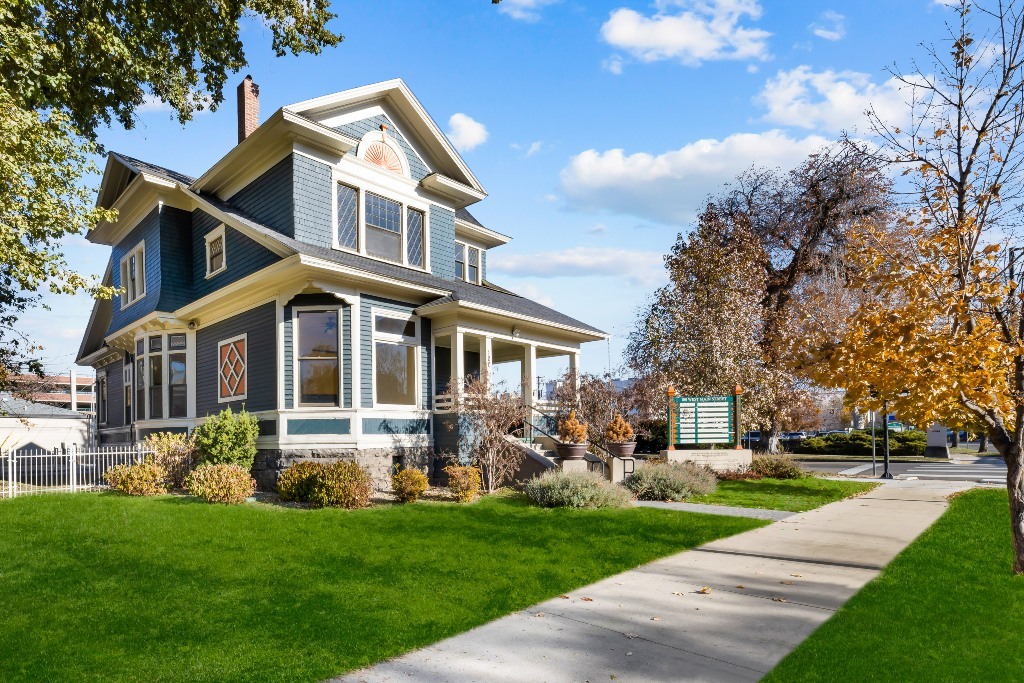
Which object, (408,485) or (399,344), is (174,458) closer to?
(399,344)

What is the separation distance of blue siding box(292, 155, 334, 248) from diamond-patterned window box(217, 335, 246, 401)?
2.97 meters

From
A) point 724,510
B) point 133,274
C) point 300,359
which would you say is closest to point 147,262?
point 133,274

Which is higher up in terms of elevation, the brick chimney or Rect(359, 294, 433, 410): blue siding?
the brick chimney

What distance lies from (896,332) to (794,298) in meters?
23.4

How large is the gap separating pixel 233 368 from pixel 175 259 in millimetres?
4157

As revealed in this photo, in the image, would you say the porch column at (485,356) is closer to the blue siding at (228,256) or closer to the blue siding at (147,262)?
the blue siding at (228,256)

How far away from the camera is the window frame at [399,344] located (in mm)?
14914

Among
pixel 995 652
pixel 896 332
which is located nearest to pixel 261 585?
pixel 995 652

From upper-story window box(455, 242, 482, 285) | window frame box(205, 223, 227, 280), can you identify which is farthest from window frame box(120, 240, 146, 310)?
upper-story window box(455, 242, 482, 285)

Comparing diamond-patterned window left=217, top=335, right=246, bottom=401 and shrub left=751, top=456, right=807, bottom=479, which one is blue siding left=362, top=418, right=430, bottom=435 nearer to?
diamond-patterned window left=217, top=335, right=246, bottom=401

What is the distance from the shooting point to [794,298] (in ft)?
98.1

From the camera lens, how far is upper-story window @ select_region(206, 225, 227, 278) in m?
16.8

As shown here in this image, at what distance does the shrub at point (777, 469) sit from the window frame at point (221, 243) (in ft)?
51.3

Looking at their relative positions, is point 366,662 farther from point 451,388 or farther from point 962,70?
point 451,388
